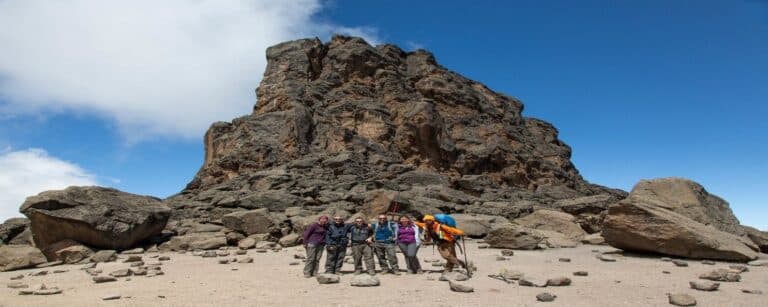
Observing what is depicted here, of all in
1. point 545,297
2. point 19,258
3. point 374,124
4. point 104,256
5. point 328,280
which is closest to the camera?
point 545,297

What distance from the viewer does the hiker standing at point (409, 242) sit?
13.2 metres

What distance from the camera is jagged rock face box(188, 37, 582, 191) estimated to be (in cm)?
4034

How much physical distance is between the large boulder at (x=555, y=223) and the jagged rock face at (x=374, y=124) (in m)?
14.3

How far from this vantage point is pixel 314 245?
520 inches

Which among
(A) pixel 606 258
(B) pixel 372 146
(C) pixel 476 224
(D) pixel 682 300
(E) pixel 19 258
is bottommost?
(D) pixel 682 300

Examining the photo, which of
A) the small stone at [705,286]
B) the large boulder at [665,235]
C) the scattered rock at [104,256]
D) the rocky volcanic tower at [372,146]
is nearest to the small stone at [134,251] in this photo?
the scattered rock at [104,256]

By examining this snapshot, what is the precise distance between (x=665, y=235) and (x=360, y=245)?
9.63 m

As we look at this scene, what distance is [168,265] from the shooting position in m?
15.9

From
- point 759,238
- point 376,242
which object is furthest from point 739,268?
point 376,242

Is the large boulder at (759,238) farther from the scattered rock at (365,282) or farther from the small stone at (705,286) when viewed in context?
the scattered rock at (365,282)

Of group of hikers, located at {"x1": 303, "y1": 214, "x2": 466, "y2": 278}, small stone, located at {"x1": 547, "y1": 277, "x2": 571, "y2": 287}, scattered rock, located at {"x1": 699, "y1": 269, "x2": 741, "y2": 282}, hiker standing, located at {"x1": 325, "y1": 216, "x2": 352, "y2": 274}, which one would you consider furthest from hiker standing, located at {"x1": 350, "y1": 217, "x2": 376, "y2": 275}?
scattered rock, located at {"x1": 699, "y1": 269, "x2": 741, "y2": 282}

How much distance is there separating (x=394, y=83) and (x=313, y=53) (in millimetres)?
9494

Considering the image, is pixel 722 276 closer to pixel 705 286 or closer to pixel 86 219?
pixel 705 286

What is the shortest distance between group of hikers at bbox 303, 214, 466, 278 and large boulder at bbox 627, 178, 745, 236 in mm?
8698
